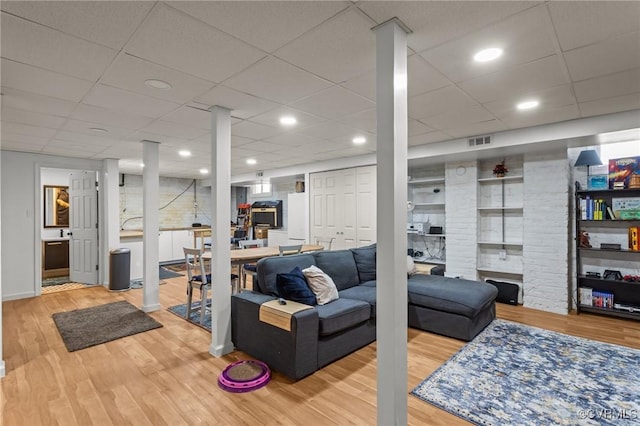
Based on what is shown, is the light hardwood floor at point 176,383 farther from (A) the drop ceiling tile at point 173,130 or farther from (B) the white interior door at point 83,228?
(A) the drop ceiling tile at point 173,130

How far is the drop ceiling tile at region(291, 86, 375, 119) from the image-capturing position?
2.89 meters

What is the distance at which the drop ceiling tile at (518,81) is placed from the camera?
7.86 ft

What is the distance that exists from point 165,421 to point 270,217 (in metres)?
6.64

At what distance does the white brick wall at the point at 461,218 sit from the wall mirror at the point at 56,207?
828cm

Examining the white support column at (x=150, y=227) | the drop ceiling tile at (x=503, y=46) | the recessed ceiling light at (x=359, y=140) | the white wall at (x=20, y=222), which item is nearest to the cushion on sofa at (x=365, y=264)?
the recessed ceiling light at (x=359, y=140)

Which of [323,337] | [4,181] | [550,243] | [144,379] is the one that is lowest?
[144,379]

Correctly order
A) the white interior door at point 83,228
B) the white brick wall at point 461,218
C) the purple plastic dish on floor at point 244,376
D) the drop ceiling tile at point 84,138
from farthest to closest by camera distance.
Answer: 1. the white interior door at point 83,228
2. the white brick wall at point 461,218
3. the drop ceiling tile at point 84,138
4. the purple plastic dish on floor at point 244,376

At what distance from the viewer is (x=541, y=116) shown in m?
3.61

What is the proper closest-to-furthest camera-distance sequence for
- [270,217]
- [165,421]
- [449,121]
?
[165,421], [449,121], [270,217]

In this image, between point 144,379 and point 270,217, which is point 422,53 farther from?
point 270,217

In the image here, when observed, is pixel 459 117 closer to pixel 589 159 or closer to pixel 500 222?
pixel 589 159

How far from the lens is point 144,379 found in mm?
2691

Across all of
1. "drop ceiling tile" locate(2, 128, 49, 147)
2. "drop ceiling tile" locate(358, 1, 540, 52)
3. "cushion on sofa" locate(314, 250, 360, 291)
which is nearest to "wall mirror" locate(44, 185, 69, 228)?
"drop ceiling tile" locate(2, 128, 49, 147)

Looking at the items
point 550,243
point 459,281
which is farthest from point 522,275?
point 459,281
